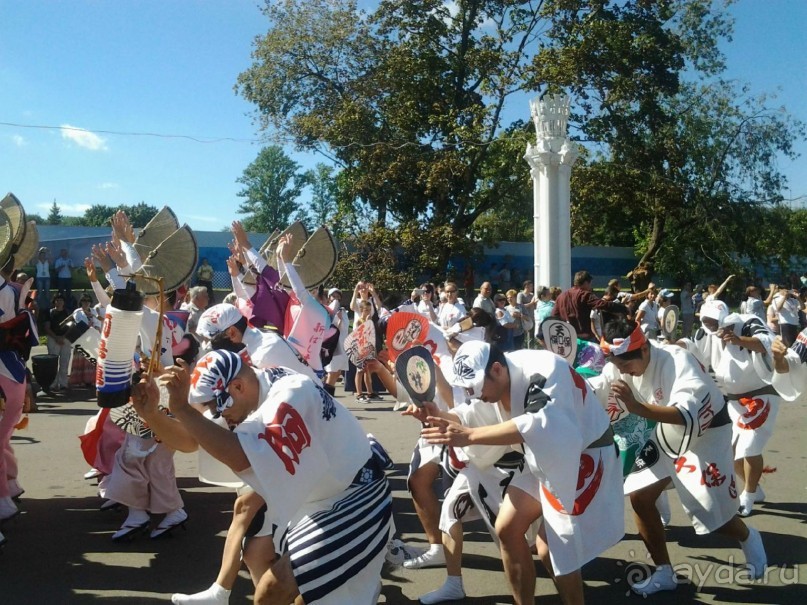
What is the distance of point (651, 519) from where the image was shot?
448 centimetres

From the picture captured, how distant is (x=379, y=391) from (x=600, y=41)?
45.8 ft

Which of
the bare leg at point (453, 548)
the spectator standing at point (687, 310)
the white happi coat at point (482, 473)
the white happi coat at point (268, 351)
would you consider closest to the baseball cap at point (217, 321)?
→ the white happi coat at point (268, 351)

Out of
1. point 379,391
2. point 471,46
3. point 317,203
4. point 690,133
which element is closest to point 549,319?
point 379,391

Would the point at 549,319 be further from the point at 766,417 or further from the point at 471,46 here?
the point at 471,46

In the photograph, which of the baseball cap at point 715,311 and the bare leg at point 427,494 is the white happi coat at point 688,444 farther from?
the baseball cap at point 715,311

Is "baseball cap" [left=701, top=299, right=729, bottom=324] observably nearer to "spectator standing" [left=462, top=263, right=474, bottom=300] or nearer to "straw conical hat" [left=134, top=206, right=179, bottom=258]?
"straw conical hat" [left=134, top=206, right=179, bottom=258]

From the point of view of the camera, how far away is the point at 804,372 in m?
5.79

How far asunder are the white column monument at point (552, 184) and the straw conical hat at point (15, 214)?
13892mm

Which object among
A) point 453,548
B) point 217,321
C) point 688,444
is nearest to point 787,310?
point 688,444

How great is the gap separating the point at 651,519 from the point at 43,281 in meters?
15.1

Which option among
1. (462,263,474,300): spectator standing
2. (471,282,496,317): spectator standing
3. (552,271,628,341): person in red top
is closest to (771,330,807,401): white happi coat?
(552,271,628,341): person in red top

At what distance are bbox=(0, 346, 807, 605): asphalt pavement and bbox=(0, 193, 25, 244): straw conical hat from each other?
219cm

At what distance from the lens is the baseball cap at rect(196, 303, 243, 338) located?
192 inches

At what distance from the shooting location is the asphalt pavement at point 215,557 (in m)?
4.47
